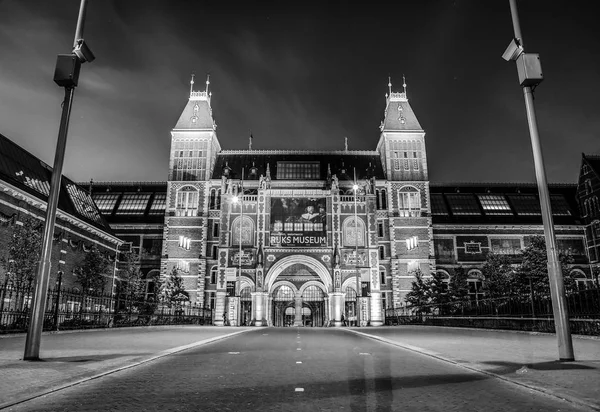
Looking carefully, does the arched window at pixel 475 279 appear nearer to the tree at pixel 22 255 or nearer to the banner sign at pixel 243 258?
the banner sign at pixel 243 258

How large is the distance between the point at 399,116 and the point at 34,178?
133 ft

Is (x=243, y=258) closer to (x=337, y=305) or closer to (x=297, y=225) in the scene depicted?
(x=297, y=225)

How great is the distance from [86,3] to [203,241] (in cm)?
4344

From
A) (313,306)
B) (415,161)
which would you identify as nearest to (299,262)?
(313,306)

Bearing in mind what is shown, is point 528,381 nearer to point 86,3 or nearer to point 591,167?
point 86,3

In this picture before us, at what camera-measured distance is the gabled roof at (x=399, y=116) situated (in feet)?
187

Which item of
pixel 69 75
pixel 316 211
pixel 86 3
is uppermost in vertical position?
pixel 316 211

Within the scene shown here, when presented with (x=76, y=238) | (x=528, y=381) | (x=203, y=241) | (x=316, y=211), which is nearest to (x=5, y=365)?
(x=528, y=381)

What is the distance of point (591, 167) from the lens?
5200 centimetres

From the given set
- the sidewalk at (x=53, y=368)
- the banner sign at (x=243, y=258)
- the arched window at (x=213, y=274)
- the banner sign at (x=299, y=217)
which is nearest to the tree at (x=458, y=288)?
the banner sign at (x=299, y=217)

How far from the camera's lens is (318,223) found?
48.4 metres

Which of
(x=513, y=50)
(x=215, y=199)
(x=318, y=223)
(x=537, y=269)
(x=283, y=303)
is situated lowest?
(x=283, y=303)

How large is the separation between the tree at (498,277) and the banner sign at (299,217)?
1609cm

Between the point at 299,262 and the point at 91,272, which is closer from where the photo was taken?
the point at 91,272
